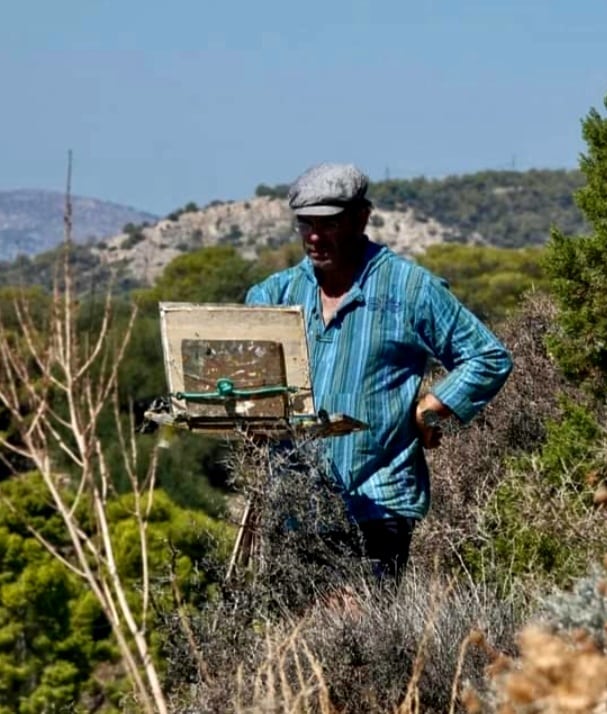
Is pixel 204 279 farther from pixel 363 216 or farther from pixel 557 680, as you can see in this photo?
pixel 557 680

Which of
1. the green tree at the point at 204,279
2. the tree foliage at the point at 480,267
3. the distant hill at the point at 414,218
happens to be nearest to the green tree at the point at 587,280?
the tree foliage at the point at 480,267

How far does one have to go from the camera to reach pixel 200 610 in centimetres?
519

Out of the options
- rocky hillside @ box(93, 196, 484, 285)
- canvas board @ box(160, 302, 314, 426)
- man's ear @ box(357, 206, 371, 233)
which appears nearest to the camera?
canvas board @ box(160, 302, 314, 426)

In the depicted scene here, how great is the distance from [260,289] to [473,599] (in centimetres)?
122

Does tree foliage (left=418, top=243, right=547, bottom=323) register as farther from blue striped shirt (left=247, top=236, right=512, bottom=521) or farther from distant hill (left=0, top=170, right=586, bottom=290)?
distant hill (left=0, top=170, right=586, bottom=290)

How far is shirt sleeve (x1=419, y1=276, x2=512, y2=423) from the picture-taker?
520 cm

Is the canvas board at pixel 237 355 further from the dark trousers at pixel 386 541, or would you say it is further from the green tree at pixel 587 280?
the green tree at pixel 587 280

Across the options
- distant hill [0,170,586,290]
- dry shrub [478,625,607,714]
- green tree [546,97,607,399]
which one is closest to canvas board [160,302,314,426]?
dry shrub [478,625,607,714]

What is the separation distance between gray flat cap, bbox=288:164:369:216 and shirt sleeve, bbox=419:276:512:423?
0.33 metres

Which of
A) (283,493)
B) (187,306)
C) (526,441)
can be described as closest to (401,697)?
(283,493)

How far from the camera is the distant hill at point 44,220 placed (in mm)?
8047

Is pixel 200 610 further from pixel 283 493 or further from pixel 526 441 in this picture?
pixel 526 441

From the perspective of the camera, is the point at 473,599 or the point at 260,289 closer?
the point at 473,599

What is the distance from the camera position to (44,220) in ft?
247
